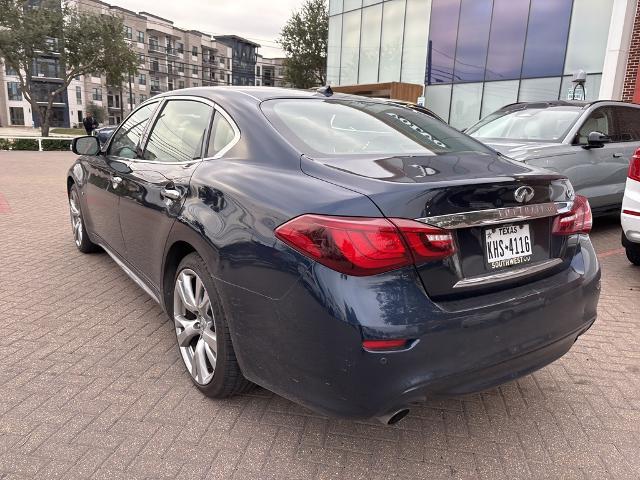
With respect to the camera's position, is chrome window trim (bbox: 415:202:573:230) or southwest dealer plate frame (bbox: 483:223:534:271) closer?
chrome window trim (bbox: 415:202:573:230)

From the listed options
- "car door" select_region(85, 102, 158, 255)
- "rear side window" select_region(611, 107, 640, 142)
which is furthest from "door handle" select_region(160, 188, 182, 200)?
"rear side window" select_region(611, 107, 640, 142)

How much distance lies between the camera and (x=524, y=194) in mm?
2154

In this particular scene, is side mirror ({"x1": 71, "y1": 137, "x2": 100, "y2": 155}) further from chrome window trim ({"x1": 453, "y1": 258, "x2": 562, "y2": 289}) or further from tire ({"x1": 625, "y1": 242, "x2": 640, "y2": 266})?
tire ({"x1": 625, "y1": 242, "x2": 640, "y2": 266})

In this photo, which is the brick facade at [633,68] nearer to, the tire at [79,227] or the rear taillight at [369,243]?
the tire at [79,227]

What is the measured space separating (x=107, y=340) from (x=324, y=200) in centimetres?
218

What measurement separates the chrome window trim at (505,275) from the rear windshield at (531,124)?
4542 mm

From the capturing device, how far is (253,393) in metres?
2.75

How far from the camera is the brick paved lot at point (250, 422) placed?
221cm

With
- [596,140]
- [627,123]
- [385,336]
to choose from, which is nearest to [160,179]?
[385,336]

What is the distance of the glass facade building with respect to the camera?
49.0ft

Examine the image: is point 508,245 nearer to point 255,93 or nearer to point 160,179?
point 255,93

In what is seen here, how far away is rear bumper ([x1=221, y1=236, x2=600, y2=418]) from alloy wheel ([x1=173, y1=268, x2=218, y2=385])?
0.44m

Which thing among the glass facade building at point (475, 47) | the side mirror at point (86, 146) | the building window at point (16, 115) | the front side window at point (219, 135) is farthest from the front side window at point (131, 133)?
the building window at point (16, 115)

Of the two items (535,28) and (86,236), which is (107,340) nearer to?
(86,236)
